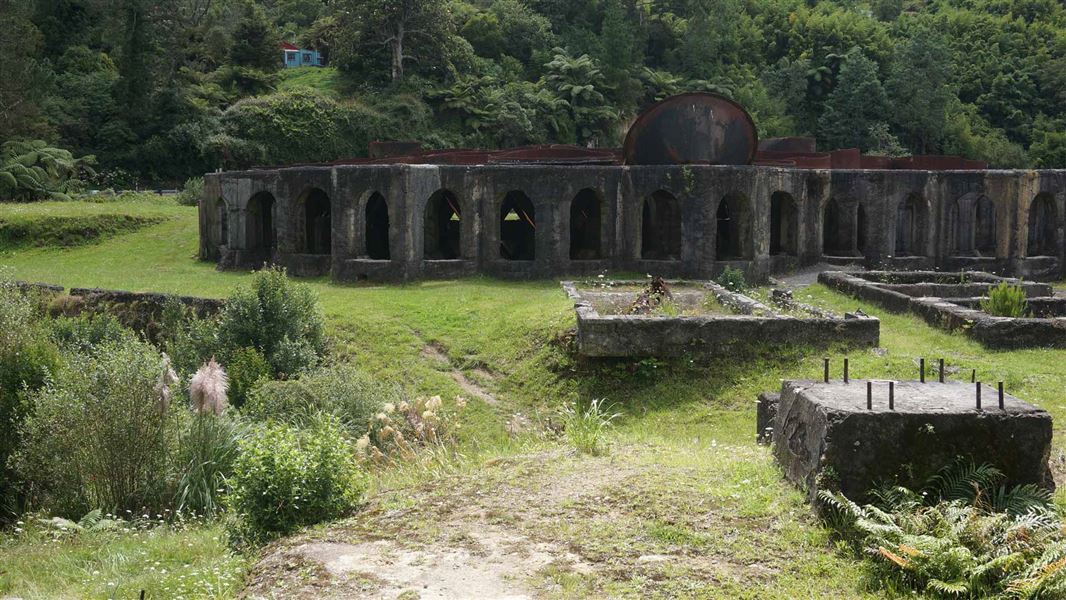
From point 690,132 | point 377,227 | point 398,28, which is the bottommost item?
point 377,227

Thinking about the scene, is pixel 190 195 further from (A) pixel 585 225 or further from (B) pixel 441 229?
(A) pixel 585 225

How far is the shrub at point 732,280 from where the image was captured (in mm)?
22672

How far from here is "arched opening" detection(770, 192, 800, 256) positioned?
93.2ft

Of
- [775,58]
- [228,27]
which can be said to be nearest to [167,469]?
[228,27]

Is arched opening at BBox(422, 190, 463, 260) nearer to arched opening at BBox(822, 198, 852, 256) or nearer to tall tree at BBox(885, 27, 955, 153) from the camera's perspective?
arched opening at BBox(822, 198, 852, 256)

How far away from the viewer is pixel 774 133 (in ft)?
190

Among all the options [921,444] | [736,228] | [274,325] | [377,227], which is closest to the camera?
[921,444]

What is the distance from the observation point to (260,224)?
29.0 m

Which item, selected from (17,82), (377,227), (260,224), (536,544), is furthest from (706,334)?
(17,82)

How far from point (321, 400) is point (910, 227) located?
2151cm

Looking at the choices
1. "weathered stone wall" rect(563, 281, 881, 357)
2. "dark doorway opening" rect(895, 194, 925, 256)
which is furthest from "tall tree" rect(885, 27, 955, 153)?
"weathered stone wall" rect(563, 281, 881, 357)

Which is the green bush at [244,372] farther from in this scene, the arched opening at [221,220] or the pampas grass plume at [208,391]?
the arched opening at [221,220]

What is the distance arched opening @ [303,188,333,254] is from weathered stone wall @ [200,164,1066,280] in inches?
26.4

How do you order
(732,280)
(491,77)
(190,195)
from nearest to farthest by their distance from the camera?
(732,280)
(190,195)
(491,77)
